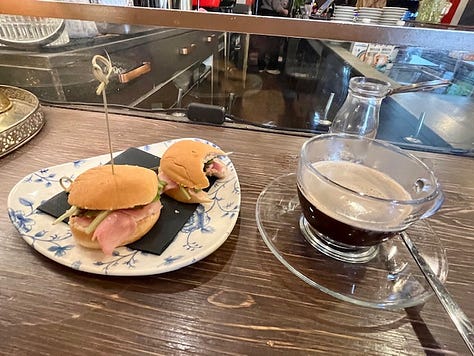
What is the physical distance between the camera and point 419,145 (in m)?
0.91

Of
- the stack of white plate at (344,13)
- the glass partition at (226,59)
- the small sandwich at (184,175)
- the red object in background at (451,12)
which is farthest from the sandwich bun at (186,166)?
the red object in background at (451,12)

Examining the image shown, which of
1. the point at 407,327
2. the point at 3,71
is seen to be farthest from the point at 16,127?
the point at 407,327

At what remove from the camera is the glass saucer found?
413 millimetres

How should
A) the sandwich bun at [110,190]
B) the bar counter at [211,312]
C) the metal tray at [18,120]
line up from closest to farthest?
the bar counter at [211,312] → the sandwich bun at [110,190] → the metal tray at [18,120]

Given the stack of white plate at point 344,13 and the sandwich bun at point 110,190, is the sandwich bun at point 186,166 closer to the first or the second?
the sandwich bun at point 110,190

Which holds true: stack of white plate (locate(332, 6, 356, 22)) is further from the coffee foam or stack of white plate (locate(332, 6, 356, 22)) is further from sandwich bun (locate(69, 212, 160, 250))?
sandwich bun (locate(69, 212, 160, 250))

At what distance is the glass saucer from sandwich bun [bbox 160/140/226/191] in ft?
0.42

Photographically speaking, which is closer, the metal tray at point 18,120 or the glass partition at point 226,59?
the metal tray at point 18,120

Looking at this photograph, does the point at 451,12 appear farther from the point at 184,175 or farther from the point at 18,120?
the point at 18,120

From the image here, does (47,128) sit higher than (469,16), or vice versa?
(469,16)

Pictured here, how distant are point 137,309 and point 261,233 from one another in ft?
0.75

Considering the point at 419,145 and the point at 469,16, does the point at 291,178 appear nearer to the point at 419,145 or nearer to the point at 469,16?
the point at 419,145

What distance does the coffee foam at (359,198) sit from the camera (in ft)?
1.37

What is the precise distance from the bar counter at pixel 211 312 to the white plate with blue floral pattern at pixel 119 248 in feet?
0.06
